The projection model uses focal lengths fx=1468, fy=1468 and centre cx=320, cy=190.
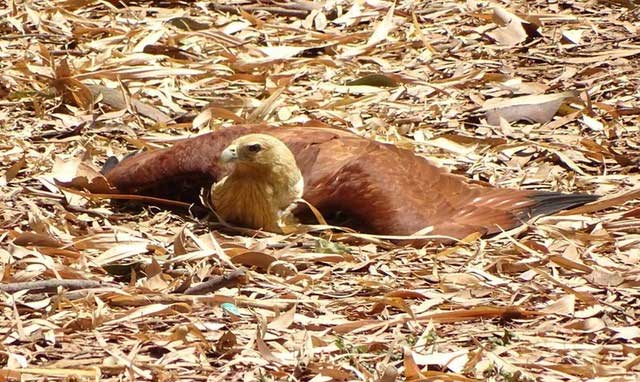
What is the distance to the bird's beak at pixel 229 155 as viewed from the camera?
6.25 metres

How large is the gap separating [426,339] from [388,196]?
1.44m

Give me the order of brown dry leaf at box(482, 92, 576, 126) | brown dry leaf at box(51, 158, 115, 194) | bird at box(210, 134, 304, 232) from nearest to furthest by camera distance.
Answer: bird at box(210, 134, 304, 232), brown dry leaf at box(51, 158, 115, 194), brown dry leaf at box(482, 92, 576, 126)

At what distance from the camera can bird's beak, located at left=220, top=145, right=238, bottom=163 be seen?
6254 mm

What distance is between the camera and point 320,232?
20.4 feet

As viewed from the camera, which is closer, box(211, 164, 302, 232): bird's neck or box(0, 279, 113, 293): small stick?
box(0, 279, 113, 293): small stick

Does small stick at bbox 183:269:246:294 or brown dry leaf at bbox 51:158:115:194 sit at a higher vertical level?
small stick at bbox 183:269:246:294

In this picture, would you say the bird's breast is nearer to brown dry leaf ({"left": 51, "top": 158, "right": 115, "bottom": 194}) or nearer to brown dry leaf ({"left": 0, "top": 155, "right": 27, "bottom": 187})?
brown dry leaf ({"left": 51, "top": 158, "right": 115, "bottom": 194})

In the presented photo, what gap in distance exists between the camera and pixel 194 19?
28.9 feet

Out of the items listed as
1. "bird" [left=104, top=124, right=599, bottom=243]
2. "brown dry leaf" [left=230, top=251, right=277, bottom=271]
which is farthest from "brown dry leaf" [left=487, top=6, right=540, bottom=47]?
"brown dry leaf" [left=230, top=251, right=277, bottom=271]

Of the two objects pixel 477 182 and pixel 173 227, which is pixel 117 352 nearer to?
pixel 173 227

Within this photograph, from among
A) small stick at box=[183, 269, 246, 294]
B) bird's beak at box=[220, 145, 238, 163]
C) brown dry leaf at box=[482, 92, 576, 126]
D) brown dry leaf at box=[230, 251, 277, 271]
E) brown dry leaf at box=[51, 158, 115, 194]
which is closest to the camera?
small stick at box=[183, 269, 246, 294]

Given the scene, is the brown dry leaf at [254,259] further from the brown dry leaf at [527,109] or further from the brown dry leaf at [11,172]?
the brown dry leaf at [527,109]

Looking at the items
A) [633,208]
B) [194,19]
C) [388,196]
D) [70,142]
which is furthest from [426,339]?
[194,19]

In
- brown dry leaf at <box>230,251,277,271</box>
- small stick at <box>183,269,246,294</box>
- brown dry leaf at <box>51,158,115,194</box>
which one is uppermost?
small stick at <box>183,269,246,294</box>
